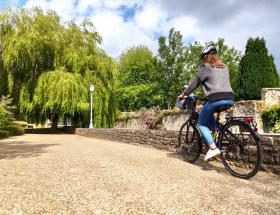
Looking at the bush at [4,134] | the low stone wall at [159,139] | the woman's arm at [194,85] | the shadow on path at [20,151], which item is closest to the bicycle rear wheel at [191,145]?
the woman's arm at [194,85]

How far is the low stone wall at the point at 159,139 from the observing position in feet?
14.7

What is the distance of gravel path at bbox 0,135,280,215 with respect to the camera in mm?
2906

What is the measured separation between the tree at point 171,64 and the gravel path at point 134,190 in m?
24.4

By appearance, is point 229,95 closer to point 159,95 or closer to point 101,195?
point 101,195

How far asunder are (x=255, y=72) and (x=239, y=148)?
14.6 metres

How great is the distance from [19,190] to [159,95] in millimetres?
32545

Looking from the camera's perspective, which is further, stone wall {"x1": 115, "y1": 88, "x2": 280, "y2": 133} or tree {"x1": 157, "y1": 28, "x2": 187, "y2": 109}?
tree {"x1": 157, "y1": 28, "x2": 187, "y2": 109}

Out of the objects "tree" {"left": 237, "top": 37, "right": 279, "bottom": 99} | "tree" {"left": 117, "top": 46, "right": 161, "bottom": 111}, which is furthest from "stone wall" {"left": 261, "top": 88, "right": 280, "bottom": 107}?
"tree" {"left": 117, "top": 46, "right": 161, "bottom": 111}

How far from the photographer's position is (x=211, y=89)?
4.58 metres

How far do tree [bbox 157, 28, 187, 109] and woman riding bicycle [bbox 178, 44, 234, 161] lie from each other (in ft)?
79.8

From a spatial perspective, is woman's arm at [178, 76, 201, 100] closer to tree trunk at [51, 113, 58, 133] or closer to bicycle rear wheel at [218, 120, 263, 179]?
bicycle rear wheel at [218, 120, 263, 179]

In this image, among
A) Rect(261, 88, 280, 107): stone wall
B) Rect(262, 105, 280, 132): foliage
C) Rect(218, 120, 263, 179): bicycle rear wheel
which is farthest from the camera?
Rect(261, 88, 280, 107): stone wall

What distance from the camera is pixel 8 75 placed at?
809 inches

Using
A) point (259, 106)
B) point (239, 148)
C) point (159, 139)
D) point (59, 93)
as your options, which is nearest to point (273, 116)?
point (259, 106)
